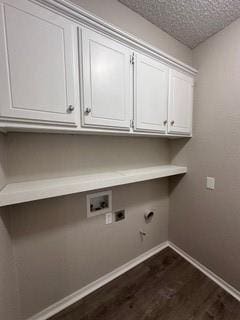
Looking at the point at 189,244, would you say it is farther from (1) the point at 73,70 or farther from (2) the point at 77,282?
(1) the point at 73,70

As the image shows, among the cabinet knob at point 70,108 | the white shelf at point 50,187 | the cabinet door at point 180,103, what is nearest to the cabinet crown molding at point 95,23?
the cabinet door at point 180,103

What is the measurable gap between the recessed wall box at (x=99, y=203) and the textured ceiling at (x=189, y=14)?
5.78 ft

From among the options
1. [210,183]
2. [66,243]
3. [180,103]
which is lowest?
[66,243]

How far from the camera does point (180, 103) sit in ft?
5.26

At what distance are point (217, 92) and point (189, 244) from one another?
1.80 meters

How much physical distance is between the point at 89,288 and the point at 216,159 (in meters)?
1.83

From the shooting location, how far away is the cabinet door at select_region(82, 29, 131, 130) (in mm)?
999

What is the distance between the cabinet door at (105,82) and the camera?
999mm

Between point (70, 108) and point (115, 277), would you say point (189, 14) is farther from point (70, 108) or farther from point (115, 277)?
point (115, 277)

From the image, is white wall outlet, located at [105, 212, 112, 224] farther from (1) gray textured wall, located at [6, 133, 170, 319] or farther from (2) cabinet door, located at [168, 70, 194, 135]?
(2) cabinet door, located at [168, 70, 194, 135]

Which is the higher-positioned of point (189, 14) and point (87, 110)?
point (189, 14)

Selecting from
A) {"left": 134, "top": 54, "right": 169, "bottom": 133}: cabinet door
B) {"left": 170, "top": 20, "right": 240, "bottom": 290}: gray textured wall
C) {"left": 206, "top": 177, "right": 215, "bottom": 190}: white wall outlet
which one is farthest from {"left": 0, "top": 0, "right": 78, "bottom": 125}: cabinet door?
{"left": 206, "top": 177, "right": 215, "bottom": 190}: white wall outlet

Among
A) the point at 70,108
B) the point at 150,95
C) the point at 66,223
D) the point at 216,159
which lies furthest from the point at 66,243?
the point at 216,159

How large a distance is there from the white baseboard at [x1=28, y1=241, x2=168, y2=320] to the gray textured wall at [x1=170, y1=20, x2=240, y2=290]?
0.61m
